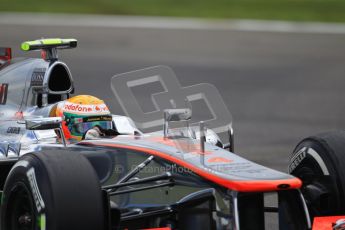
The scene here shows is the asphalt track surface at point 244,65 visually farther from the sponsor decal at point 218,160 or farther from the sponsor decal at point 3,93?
the sponsor decal at point 218,160

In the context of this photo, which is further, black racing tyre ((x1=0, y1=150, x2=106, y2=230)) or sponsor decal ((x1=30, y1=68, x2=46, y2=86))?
sponsor decal ((x1=30, y1=68, x2=46, y2=86))

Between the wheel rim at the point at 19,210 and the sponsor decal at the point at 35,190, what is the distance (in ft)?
0.49

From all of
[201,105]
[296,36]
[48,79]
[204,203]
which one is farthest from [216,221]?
[296,36]

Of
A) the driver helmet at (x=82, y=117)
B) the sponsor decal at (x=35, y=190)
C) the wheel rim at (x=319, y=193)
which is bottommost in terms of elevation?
the wheel rim at (x=319, y=193)

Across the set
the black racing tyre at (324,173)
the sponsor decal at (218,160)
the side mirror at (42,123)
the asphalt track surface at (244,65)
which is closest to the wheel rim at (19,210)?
the side mirror at (42,123)

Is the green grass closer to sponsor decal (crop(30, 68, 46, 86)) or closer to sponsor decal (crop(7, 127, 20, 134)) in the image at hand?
sponsor decal (crop(30, 68, 46, 86))

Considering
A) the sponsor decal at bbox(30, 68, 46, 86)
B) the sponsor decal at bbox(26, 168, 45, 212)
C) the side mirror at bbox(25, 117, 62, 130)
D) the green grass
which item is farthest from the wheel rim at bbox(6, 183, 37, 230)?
the green grass

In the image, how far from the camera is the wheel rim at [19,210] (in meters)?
5.89

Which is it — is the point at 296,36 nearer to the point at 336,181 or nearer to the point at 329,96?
the point at 329,96

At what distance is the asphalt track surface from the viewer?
1168cm

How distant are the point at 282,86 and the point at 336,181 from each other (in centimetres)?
693

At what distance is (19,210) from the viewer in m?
5.99

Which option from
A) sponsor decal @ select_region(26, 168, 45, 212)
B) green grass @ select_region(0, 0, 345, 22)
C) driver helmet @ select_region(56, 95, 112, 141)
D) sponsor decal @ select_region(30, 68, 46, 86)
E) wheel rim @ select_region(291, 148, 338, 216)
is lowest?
wheel rim @ select_region(291, 148, 338, 216)

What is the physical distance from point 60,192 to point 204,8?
11.1m
